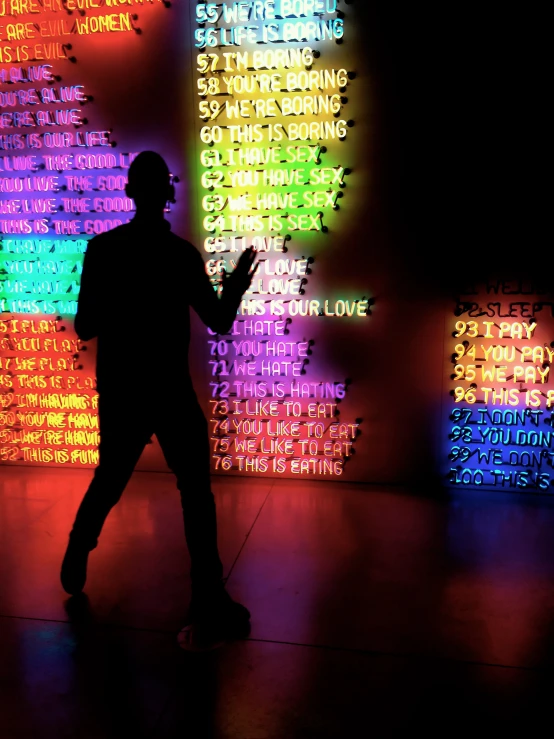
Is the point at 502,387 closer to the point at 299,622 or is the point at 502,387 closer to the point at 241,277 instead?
the point at 299,622

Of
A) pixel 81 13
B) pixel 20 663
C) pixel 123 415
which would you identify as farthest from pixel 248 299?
pixel 20 663

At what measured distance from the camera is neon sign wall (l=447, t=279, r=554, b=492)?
366 cm

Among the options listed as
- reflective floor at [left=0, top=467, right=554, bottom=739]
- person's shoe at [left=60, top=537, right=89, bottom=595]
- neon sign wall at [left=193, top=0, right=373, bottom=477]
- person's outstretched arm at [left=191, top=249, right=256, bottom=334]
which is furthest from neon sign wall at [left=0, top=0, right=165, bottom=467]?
person's outstretched arm at [left=191, top=249, right=256, bottom=334]

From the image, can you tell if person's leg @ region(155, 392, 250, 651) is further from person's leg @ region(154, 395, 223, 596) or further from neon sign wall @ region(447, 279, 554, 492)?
neon sign wall @ region(447, 279, 554, 492)

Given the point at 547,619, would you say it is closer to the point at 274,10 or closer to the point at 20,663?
the point at 20,663

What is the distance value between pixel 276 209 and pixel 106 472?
6.86 ft

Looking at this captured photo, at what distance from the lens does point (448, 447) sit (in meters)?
3.91

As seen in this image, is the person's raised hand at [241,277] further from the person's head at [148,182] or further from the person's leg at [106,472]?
the person's leg at [106,472]

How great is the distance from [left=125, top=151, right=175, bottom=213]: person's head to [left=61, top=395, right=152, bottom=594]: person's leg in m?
0.83

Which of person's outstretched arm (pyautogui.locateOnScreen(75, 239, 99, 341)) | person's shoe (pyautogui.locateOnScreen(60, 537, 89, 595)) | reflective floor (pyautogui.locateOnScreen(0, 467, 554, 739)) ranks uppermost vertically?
person's outstretched arm (pyautogui.locateOnScreen(75, 239, 99, 341))

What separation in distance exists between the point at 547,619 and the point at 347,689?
103 cm

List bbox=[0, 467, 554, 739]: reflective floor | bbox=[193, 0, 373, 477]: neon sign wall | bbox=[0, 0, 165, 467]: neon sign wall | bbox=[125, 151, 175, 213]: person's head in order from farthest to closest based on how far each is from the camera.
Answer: bbox=[0, 0, 165, 467]: neon sign wall
bbox=[193, 0, 373, 477]: neon sign wall
bbox=[125, 151, 175, 213]: person's head
bbox=[0, 467, 554, 739]: reflective floor

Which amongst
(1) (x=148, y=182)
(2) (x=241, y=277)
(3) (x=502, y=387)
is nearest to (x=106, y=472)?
(2) (x=241, y=277)

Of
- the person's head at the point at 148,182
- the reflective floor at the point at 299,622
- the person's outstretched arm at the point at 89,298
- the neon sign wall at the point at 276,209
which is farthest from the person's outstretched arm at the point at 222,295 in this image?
the neon sign wall at the point at 276,209
